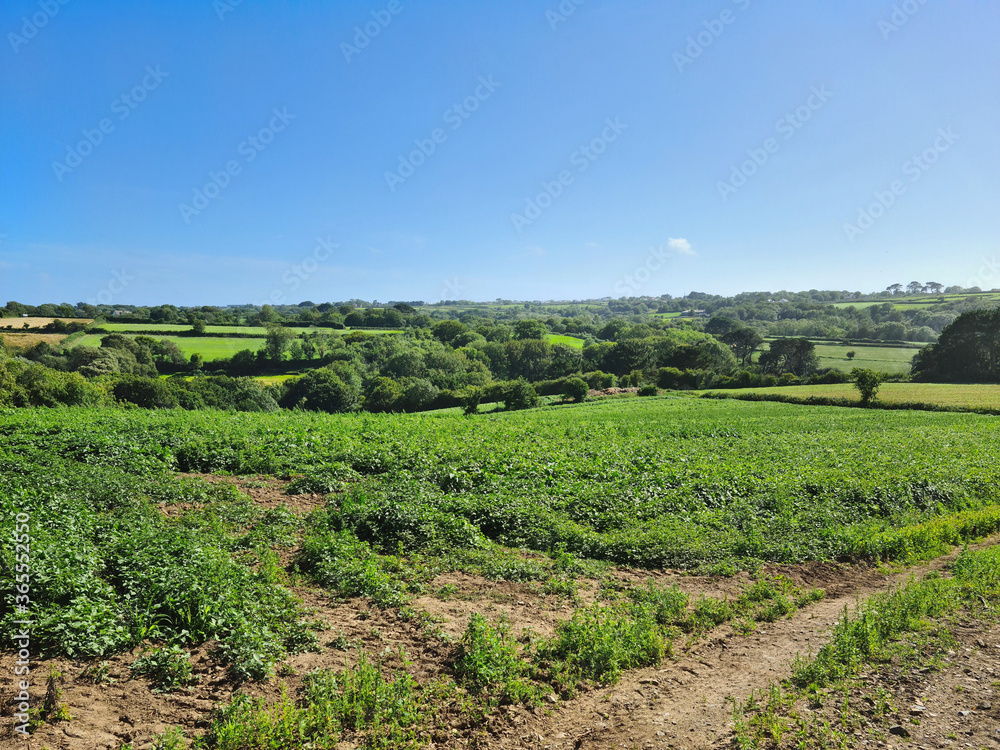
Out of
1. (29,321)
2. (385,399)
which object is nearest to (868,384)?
(385,399)

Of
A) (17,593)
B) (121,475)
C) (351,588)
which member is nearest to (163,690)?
(17,593)

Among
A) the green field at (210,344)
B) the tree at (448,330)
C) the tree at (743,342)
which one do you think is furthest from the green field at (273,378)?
the tree at (743,342)

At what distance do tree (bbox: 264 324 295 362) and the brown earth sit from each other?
327 feet

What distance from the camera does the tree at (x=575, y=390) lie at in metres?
67.4

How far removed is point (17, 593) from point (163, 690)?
2110 mm

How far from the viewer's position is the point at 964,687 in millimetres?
5840

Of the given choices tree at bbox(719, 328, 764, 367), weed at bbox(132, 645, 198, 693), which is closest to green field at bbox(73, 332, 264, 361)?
weed at bbox(132, 645, 198, 693)

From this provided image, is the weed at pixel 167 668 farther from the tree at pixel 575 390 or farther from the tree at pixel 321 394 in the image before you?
the tree at pixel 321 394

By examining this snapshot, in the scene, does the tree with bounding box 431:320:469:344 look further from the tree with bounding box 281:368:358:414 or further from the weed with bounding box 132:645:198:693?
the weed with bounding box 132:645:198:693

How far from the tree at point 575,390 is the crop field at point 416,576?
50.5 metres

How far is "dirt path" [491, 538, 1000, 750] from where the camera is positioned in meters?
5.06

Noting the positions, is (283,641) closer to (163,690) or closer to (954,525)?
(163,690)

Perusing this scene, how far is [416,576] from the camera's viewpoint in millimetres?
8203

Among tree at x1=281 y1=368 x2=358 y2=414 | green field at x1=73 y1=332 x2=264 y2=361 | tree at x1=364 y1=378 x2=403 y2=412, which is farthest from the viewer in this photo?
green field at x1=73 y1=332 x2=264 y2=361
